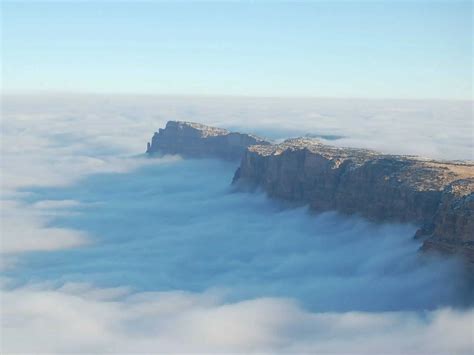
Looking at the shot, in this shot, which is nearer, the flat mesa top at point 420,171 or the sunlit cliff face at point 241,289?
the sunlit cliff face at point 241,289

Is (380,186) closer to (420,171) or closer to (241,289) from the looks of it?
(420,171)

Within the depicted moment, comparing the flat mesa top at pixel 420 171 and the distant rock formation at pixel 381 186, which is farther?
the flat mesa top at pixel 420 171

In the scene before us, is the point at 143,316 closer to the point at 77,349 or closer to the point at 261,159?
the point at 77,349

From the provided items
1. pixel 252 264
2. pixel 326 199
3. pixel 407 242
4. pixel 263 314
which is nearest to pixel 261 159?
pixel 326 199

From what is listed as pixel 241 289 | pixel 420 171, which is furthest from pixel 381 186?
pixel 241 289

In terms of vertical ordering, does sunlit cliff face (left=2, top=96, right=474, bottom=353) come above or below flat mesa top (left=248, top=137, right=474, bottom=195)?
below

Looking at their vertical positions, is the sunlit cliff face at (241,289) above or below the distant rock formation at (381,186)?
below

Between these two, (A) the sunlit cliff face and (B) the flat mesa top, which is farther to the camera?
(B) the flat mesa top

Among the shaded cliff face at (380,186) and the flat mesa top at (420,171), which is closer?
the shaded cliff face at (380,186)
